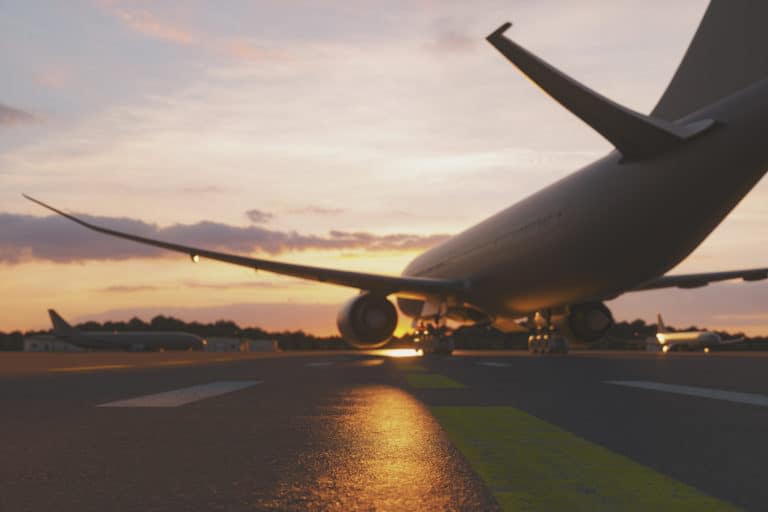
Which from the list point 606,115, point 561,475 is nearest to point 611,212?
point 606,115

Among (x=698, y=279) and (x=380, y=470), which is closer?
(x=380, y=470)

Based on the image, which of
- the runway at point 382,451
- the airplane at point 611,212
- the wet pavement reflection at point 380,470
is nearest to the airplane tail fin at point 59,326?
the airplane at point 611,212

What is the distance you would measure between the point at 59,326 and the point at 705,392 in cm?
7852

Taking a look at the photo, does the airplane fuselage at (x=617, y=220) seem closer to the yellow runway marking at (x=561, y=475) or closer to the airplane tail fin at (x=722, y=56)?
the airplane tail fin at (x=722, y=56)

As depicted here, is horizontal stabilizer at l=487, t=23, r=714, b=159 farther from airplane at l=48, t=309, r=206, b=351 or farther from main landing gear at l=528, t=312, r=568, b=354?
airplane at l=48, t=309, r=206, b=351

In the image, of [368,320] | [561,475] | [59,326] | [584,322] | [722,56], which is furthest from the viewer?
[59,326]

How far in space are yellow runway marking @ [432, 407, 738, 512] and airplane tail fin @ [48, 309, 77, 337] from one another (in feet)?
263

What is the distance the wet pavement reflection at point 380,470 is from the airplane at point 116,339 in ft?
256

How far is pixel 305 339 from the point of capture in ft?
393

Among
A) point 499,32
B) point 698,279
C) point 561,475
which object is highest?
point 499,32

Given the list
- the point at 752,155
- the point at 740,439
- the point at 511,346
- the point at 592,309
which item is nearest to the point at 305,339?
the point at 511,346

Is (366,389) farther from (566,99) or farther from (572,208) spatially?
(572,208)

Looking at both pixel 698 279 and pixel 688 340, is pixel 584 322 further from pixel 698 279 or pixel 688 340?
pixel 688 340

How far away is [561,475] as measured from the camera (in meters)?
4.00
